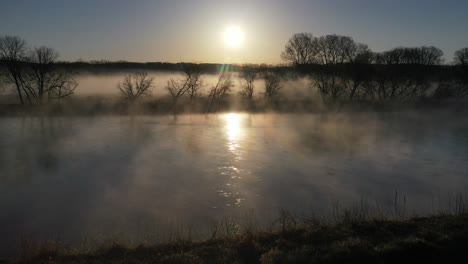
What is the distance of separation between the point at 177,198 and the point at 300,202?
4188 mm

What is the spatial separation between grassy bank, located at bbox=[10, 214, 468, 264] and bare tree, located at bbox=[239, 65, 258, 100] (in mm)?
51967

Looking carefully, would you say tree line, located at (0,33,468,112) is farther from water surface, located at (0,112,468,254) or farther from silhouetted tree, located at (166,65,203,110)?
water surface, located at (0,112,468,254)

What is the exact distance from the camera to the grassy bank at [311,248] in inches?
289

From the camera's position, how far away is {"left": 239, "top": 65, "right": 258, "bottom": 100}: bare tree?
61.7m

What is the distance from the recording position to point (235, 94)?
62.8 metres

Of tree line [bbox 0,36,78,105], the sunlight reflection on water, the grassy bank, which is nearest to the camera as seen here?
the grassy bank

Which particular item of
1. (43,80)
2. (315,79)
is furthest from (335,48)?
(43,80)

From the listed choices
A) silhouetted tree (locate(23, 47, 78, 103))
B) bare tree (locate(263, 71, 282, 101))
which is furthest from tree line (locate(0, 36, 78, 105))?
bare tree (locate(263, 71, 282, 101))

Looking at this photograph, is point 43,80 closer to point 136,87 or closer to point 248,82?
point 136,87

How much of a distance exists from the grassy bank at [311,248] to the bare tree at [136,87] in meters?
47.6

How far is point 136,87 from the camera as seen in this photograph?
2185 inches

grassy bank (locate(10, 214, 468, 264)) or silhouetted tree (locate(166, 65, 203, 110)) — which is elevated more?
silhouetted tree (locate(166, 65, 203, 110))

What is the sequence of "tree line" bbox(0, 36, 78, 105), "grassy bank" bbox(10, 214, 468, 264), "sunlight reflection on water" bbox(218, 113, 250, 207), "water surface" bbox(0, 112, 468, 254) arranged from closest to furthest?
"grassy bank" bbox(10, 214, 468, 264) < "water surface" bbox(0, 112, 468, 254) < "sunlight reflection on water" bbox(218, 113, 250, 207) < "tree line" bbox(0, 36, 78, 105)

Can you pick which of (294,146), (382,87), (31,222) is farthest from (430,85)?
(31,222)
